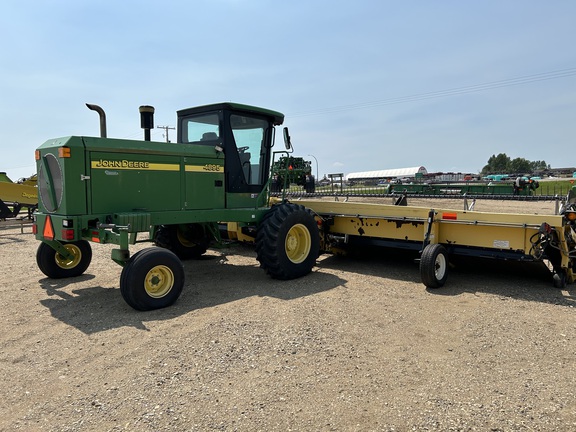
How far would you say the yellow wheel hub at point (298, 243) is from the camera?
7.32 metres

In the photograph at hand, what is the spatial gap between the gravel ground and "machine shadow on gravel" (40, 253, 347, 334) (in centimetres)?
4

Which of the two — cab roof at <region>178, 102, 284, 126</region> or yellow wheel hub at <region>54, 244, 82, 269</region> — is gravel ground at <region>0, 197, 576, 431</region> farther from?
cab roof at <region>178, 102, 284, 126</region>

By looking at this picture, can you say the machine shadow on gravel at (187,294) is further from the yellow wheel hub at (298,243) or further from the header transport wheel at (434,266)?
the header transport wheel at (434,266)

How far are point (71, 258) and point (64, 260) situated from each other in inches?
4.7

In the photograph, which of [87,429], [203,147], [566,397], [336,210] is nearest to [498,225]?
[336,210]

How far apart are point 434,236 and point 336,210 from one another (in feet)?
6.16

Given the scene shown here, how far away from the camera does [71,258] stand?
7.06 m

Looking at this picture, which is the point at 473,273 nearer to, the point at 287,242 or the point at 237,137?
the point at 287,242

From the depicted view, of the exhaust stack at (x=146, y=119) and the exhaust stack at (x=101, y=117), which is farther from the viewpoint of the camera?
the exhaust stack at (x=146, y=119)

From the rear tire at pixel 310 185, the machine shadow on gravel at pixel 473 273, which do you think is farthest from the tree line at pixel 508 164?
the machine shadow on gravel at pixel 473 273

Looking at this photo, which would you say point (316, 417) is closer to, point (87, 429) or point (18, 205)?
point (87, 429)

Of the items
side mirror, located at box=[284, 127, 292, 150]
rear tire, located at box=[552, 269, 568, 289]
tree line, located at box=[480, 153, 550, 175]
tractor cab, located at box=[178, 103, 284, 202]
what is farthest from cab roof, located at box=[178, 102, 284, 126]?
tree line, located at box=[480, 153, 550, 175]

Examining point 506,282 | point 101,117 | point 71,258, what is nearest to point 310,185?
point 506,282

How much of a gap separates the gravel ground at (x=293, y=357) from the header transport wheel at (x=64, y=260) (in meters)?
0.25
